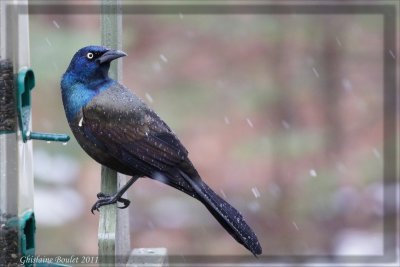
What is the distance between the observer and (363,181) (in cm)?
853

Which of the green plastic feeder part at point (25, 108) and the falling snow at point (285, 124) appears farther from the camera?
the falling snow at point (285, 124)

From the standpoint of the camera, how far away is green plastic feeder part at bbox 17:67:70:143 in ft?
11.1

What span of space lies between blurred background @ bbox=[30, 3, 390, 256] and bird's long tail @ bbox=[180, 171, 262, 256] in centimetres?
429

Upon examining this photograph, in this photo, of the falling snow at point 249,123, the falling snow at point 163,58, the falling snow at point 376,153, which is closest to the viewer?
the falling snow at point 376,153

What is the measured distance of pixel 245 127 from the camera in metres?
9.03

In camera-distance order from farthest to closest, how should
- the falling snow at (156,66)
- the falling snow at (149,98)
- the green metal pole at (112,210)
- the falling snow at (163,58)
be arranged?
1. the falling snow at (163,58)
2. the falling snow at (156,66)
3. the falling snow at (149,98)
4. the green metal pole at (112,210)

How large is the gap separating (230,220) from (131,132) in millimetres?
533

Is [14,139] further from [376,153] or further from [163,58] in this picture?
[163,58]

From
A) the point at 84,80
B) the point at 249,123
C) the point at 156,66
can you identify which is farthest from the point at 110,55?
the point at 156,66

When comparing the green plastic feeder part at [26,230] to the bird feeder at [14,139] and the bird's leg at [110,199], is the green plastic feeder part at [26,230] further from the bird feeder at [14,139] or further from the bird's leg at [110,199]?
the bird's leg at [110,199]

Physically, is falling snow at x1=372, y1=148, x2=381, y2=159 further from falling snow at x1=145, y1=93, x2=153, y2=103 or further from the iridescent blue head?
the iridescent blue head

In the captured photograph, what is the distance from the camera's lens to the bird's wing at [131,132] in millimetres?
3391

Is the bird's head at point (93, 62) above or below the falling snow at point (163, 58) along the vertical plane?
above

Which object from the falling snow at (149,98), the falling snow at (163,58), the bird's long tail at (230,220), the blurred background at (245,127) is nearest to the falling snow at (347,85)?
the blurred background at (245,127)
